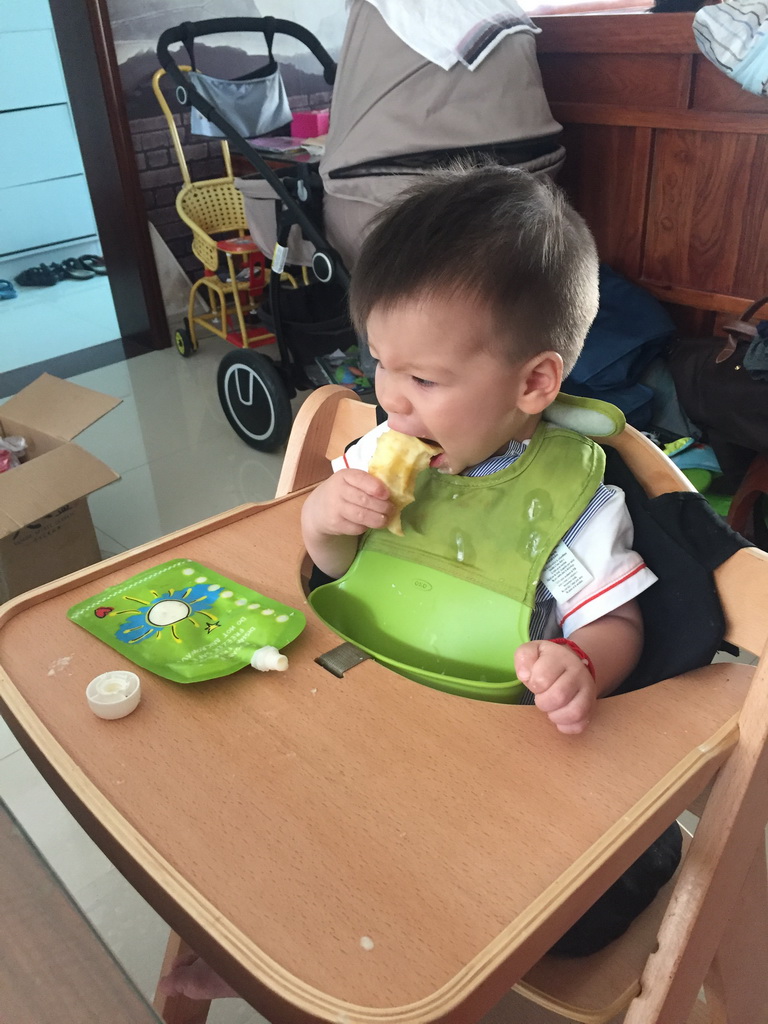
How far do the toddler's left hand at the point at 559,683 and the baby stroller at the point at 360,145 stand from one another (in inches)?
66.6

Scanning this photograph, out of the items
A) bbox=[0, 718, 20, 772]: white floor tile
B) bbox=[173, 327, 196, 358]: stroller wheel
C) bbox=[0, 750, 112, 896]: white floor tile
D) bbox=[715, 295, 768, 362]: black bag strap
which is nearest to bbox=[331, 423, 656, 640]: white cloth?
bbox=[0, 750, 112, 896]: white floor tile

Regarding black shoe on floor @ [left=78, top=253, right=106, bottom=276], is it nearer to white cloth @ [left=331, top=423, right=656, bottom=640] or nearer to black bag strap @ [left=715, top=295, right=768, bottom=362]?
black bag strap @ [left=715, top=295, right=768, bottom=362]

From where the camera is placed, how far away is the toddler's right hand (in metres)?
0.87

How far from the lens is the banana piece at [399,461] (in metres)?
0.88

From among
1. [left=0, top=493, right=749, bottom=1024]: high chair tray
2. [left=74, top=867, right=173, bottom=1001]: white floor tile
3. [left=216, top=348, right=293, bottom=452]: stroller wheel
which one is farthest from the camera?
[left=216, top=348, right=293, bottom=452]: stroller wheel

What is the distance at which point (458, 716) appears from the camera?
2.33 ft

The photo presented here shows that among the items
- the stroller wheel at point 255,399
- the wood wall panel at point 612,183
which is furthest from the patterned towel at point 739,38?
the stroller wheel at point 255,399

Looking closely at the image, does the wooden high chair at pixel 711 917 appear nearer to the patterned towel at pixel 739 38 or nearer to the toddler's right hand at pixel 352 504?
the toddler's right hand at pixel 352 504

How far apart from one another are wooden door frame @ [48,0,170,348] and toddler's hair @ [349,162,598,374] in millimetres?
2814

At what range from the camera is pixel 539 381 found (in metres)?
0.87

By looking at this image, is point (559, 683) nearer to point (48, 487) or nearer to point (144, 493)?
point (48, 487)

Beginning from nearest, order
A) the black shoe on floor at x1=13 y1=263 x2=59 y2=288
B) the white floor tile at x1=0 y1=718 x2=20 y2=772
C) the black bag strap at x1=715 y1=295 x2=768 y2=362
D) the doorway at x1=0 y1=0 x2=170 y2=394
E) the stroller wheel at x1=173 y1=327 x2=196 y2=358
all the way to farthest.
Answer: the white floor tile at x1=0 y1=718 x2=20 y2=772
the black bag strap at x1=715 y1=295 x2=768 y2=362
the doorway at x1=0 y1=0 x2=170 y2=394
the stroller wheel at x1=173 y1=327 x2=196 y2=358
the black shoe on floor at x1=13 y1=263 x2=59 y2=288

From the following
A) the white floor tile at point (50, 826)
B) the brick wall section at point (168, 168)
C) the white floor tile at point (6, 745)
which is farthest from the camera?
the brick wall section at point (168, 168)

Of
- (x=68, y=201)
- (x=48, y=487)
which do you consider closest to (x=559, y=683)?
(x=48, y=487)
